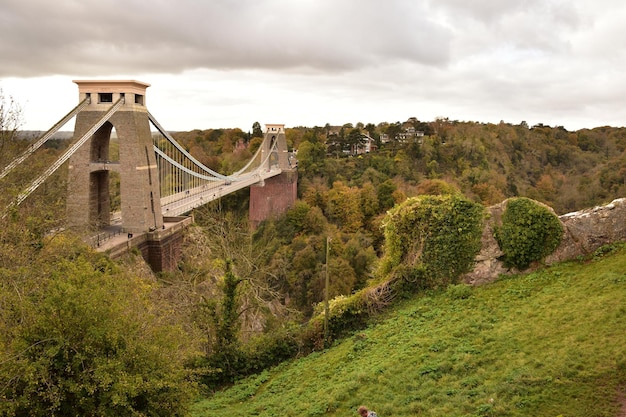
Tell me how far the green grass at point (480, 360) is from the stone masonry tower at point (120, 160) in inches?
359

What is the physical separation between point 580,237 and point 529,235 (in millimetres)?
1073

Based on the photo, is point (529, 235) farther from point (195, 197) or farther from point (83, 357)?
point (195, 197)

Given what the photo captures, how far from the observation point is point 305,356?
11133 mm

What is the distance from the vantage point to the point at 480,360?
288 inches

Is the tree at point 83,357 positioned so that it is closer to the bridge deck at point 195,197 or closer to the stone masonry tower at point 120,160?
the stone masonry tower at point 120,160

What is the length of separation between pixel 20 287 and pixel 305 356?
20.2ft

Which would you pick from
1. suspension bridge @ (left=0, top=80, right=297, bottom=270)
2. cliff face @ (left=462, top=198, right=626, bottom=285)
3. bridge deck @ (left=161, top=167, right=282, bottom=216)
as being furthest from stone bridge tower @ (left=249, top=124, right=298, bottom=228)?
cliff face @ (left=462, top=198, right=626, bottom=285)

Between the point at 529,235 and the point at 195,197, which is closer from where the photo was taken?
the point at 529,235

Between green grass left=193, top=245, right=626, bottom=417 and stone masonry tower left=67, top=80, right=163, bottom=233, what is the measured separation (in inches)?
359

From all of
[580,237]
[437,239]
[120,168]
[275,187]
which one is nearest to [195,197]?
[120,168]

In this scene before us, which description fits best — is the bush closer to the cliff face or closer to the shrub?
the cliff face

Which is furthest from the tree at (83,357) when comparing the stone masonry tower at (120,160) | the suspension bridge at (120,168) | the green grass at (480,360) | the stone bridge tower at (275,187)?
the stone bridge tower at (275,187)

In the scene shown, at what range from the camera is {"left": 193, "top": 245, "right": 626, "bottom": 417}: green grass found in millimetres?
6113

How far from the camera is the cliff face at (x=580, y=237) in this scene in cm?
1049
